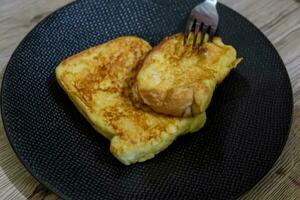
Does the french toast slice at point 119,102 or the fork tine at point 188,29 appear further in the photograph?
the fork tine at point 188,29

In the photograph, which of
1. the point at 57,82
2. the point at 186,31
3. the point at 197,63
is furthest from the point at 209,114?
the point at 57,82

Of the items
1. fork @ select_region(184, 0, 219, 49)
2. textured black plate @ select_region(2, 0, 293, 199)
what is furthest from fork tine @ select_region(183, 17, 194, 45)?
textured black plate @ select_region(2, 0, 293, 199)

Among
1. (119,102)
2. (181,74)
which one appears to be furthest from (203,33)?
(119,102)

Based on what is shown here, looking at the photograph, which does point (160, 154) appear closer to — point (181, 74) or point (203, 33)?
point (181, 74)

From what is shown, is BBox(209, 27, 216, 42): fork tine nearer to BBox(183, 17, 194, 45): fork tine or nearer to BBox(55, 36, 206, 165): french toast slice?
BBox(183, 17, 194, 45): fork tine

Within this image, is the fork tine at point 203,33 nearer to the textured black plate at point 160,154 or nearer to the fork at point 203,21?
the fork at point 203,21

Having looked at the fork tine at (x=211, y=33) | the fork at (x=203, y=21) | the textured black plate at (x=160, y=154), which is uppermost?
the fork at (x=203, y=21)

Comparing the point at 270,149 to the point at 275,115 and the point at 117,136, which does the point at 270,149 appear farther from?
the point at 117,136

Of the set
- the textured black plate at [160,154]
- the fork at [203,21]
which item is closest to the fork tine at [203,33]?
the fork at [203,21]
